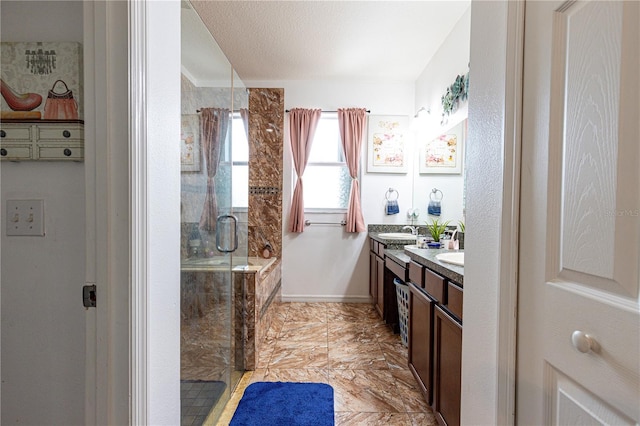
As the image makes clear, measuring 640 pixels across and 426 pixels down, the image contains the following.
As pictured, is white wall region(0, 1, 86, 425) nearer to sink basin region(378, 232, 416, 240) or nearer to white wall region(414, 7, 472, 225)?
white wall region(414, 7, 472, 225)

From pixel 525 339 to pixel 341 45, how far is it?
9.14 feet

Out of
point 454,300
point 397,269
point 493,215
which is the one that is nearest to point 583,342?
point 493,215

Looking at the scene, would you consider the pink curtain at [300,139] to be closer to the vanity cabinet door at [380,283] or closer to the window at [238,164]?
the vanity cabinet door at [380,283]

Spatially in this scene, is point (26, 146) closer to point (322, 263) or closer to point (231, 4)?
point (231, 4)

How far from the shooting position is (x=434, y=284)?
144cm

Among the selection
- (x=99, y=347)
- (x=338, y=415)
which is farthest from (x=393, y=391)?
(x=99, y=347)

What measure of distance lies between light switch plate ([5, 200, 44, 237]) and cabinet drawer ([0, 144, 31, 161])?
124 millimetres

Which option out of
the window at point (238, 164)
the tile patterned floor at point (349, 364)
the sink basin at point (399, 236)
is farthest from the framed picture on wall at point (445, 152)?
A: the window at point (238, 164)

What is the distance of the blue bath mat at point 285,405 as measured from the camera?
1.57m

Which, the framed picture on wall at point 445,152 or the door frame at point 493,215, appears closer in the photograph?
the door frame at point 493,215

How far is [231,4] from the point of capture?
7.54 ft

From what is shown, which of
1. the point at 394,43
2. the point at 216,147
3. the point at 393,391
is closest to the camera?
the point at 216,147

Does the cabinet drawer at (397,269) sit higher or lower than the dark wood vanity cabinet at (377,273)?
higher

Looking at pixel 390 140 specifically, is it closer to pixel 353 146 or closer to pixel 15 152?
pixel 353 146
